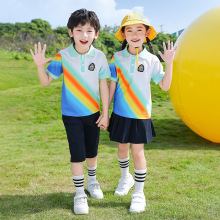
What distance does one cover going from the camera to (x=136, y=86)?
2.85 metres

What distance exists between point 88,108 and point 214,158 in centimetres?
267

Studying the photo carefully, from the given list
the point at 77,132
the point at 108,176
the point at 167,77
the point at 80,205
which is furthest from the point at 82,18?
the point at 108,176

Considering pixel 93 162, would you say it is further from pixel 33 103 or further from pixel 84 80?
pixel 33 103

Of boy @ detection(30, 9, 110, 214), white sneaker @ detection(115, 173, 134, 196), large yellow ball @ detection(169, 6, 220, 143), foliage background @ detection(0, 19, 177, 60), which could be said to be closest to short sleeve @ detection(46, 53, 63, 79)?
boy @ detection(30, 9, 110, 214)

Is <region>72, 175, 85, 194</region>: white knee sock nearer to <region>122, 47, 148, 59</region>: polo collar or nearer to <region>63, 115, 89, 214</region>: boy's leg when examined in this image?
<region>63, 115, 89, 214</region>: boy's leg

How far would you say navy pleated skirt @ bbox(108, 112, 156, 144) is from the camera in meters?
2.85

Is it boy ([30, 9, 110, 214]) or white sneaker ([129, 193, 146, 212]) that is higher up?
boy ([30, 9, 110, 214])

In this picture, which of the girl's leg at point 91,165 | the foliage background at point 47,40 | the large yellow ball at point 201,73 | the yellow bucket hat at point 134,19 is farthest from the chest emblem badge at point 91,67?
the foliage background at point 47,40

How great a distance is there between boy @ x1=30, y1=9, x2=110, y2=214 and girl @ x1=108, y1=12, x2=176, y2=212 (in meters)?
0.14

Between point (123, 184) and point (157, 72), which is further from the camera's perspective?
point (123, 184)

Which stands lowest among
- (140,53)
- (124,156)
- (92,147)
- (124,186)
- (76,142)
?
(124,186)

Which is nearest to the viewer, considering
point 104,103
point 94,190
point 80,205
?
point 80,205

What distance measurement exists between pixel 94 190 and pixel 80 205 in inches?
16.4

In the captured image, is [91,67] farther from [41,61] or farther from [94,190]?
[94,190]
